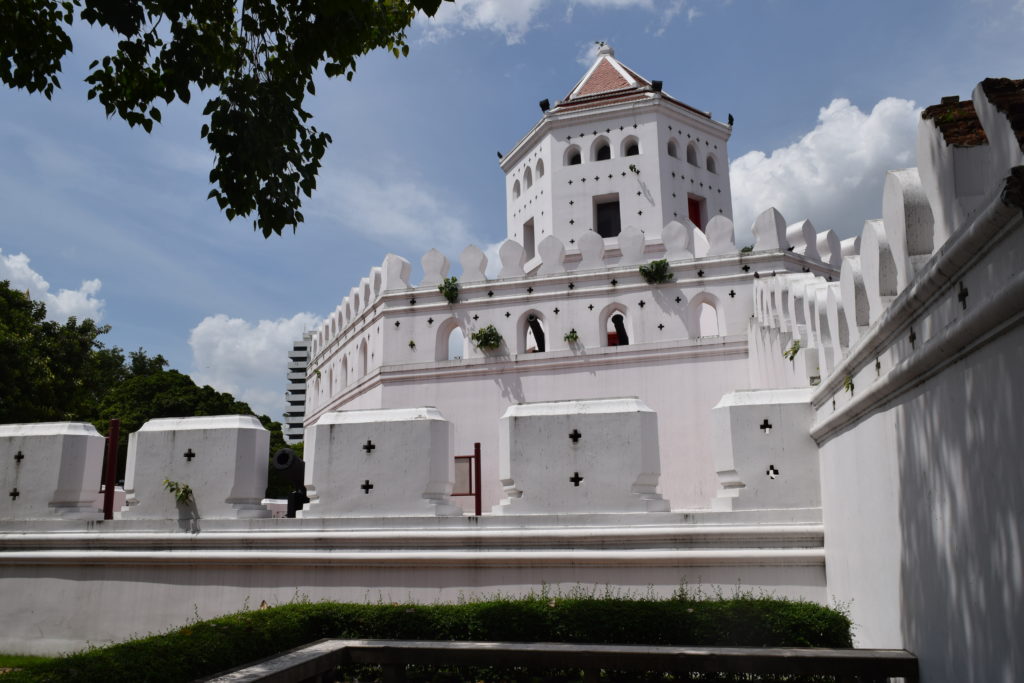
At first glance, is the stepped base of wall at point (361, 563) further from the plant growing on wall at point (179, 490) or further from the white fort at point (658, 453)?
the plant growing on wall at point (179, 490)

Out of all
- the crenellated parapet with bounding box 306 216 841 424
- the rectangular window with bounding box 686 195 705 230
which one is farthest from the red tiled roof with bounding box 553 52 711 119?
the crenellated parapet with bounding box 306 216 841 424

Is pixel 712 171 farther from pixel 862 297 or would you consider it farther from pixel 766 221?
pixel 862 297

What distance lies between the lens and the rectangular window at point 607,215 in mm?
21984

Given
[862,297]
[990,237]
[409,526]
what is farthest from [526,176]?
[990,237]

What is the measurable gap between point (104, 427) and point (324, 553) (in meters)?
30.1

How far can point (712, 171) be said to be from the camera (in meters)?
23.2

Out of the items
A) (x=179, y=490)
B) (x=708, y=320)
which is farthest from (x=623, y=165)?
(x=179, y=490)

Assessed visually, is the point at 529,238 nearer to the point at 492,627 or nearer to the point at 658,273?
the point at 658,273

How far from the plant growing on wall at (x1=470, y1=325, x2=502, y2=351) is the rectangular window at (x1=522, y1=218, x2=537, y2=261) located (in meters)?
7.49

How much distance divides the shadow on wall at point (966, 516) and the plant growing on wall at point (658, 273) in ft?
36.9

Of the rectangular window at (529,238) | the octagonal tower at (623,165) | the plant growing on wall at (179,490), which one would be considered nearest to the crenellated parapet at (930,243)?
the plant growing on wall at (179,490)

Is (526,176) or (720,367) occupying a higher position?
(526,176)

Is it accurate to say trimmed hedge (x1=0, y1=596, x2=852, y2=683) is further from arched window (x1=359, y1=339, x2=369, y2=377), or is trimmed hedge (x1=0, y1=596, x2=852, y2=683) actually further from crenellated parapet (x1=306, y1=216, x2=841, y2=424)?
arched window (x1=359, y1=339, x2=369, y2=377)

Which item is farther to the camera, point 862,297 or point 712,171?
point 712,171
